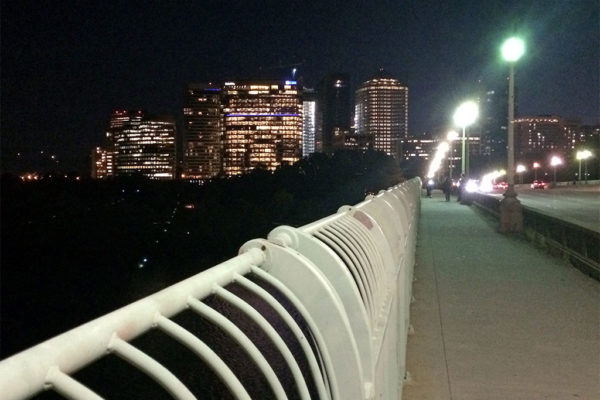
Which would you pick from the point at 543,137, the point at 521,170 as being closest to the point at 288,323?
the point at 521,170

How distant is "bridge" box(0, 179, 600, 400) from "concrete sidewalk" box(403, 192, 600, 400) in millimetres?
22

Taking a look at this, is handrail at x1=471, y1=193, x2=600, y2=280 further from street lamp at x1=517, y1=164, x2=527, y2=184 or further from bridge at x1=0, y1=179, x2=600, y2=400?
street lamp at x1=517, y1=164, x2=527, y2=184

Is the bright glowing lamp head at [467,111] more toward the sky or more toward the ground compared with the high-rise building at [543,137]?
more toward the ground

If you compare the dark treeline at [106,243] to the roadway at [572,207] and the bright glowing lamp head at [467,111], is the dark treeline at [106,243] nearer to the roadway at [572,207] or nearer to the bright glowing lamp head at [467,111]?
the roadway at [572,207]

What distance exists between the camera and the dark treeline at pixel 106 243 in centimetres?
5678

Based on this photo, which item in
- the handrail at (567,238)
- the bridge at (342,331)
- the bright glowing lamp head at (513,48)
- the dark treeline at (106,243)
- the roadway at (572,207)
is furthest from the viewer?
the dark treeline at (106,243)

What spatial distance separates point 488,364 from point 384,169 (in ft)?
263

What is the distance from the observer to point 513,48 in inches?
744

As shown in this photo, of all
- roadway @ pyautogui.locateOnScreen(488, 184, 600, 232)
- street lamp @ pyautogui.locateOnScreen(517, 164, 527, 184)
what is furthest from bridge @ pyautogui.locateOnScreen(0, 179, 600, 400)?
street lamp @ pyautogui.locateOnScreen(517, 164, 527, 184)

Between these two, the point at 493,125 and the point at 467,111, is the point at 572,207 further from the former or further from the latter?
the point at 493,125

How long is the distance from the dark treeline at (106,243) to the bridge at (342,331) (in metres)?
42.1

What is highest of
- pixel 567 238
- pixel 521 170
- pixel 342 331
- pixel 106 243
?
pixel 521 170

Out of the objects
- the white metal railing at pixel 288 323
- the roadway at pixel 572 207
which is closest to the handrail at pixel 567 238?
the roadway at pixel 572 207

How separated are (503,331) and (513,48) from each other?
1246 centimetres
